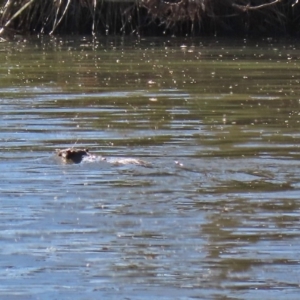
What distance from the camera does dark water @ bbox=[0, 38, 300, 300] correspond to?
14.4ft

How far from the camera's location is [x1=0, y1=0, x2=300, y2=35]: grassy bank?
21.9m

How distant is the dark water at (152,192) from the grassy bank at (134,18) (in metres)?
10.6

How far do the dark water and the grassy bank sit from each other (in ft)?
34.7

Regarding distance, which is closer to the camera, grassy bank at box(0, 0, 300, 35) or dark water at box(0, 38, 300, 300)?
dark water at box(0, 38, 300, 300)

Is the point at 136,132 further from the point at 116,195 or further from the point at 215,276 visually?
the point at 215,276

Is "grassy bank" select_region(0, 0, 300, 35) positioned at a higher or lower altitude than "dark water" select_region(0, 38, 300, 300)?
lower

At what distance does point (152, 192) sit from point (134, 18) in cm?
1689

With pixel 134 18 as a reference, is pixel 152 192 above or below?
above

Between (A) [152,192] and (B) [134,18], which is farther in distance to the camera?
(B) [134,18]

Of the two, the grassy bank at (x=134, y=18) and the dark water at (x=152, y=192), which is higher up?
the dark water at (x=152, y=192)

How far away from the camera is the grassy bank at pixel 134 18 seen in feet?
71.7

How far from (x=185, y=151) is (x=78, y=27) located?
15842 millimetres

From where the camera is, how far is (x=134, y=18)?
22.5 metres

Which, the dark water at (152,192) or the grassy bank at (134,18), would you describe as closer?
the dark water at (152,192)
